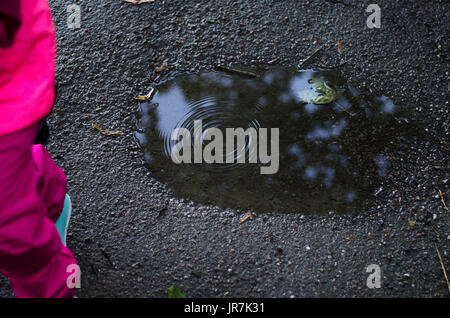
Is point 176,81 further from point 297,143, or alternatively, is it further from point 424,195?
point 424,195

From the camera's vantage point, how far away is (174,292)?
203 cm

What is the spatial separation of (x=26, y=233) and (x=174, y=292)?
654 millimetres

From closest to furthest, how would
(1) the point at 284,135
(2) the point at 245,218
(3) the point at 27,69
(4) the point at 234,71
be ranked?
(3) the point at 27,69
(2) the point at 245,218
(1) the point at 284,135
(4) the point at 234,71

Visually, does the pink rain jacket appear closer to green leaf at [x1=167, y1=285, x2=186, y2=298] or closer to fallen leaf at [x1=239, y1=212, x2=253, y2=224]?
green leaf at [x1=167, y1=285, x2=186, y2=298]

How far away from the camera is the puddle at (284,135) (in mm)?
2352

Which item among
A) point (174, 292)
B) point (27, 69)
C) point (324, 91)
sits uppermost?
point (324, 91)

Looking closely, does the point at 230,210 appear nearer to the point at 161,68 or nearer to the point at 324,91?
the point at 324,91

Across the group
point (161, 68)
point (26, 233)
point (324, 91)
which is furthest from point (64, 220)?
point (324, 91)

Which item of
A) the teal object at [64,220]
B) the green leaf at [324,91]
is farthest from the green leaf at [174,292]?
the green leaf at [324,91]

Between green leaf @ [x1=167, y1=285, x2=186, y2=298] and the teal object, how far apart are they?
48cm

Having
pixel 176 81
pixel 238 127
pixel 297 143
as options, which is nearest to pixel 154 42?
pixel 176 81

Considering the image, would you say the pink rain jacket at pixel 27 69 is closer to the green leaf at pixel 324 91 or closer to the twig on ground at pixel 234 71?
the twig on ground at pixel 234 71

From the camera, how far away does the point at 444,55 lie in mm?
2910

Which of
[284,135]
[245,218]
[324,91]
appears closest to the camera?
[245,218]
